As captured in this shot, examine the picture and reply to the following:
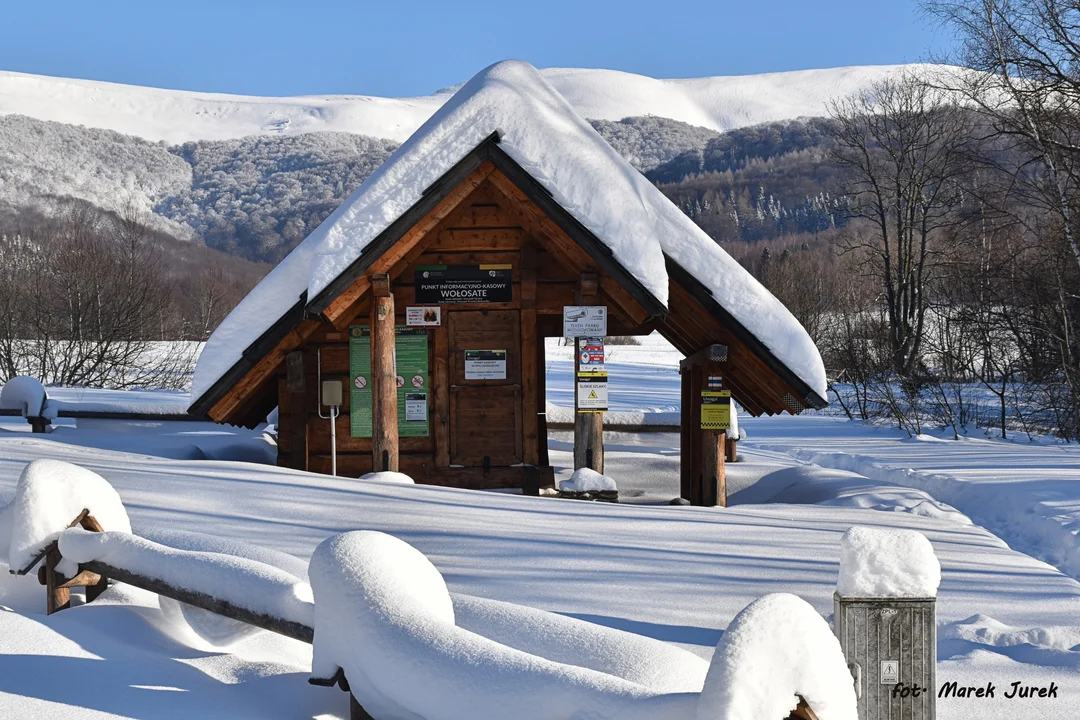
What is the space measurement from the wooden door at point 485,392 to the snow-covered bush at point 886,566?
8667 mm

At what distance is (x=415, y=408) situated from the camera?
12.3 metres

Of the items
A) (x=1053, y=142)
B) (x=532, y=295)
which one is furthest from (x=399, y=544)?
(x=1053, y=142)

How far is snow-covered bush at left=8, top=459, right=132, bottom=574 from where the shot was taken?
486 cm

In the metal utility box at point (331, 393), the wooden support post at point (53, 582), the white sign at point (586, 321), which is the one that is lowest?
the wooden support post at point (53, 582)

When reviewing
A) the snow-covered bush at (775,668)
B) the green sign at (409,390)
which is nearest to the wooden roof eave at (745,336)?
the green sign at (409,390)

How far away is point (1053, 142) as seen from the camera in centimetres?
1902

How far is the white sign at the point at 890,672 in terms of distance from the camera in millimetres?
3822

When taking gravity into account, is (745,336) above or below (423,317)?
below

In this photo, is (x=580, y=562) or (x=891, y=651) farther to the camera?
(x=580, y=562)

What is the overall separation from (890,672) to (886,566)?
17.0 inches

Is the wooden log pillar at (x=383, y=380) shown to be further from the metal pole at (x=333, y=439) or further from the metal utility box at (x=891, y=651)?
the metal utility box at (x=891, y=651)

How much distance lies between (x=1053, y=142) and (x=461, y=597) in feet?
61.3

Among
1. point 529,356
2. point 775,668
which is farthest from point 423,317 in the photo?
point 775,668

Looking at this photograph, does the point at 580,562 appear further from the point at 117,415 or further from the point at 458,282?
the point at 117,415
